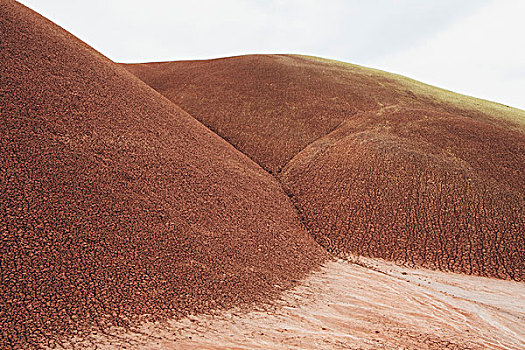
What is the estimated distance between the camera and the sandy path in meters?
4.63

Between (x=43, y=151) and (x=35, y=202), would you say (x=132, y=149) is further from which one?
(x=35, y=202)

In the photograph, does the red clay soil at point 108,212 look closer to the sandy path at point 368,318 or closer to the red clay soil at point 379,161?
the sandy path at point 368,318

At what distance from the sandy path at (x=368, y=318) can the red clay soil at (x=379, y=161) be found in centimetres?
102

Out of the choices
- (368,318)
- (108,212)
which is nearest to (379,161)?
(368,318)

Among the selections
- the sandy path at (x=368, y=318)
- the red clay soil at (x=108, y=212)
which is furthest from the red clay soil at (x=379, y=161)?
the red clay soil at (x=108, y=212)

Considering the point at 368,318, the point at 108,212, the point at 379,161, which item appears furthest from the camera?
the point at 379,161

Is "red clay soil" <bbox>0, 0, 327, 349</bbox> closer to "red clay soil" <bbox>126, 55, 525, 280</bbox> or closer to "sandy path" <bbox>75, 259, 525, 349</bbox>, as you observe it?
"sandy path" <bbox>75, 259, 525, 349</bbox>

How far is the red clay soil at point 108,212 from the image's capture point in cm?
466

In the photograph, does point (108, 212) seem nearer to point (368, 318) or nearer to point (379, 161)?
point (368, 318)

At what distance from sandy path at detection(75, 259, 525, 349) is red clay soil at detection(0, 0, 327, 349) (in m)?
0.38

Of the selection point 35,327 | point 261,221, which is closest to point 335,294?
point 261,221

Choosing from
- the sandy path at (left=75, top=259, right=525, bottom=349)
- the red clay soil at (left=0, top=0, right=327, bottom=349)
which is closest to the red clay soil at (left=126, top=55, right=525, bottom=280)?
the sandy path at (left=75, top=259, right=525, bottom=349)

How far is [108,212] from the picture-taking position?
19.6ft

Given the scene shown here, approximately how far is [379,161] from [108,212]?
305 inches
